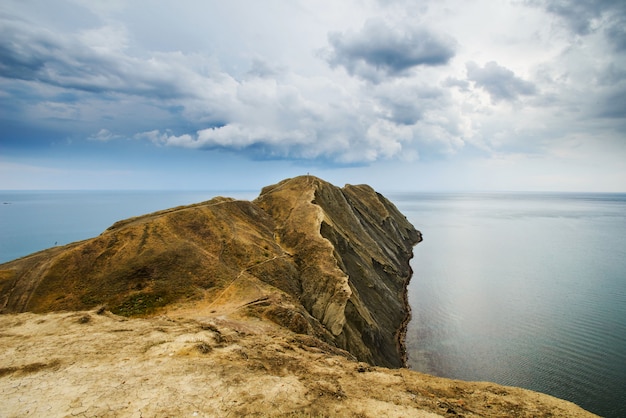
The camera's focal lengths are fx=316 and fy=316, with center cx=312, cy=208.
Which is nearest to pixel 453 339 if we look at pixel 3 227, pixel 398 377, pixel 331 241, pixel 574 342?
pixel 574 342

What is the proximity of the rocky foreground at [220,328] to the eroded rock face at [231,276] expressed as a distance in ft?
0.62

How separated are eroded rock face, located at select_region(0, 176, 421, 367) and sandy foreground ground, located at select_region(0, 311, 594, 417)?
885 cm

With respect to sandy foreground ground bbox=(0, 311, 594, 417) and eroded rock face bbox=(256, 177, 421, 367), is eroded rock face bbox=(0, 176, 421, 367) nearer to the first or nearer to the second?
eroded rock face bbox=(256, 177, 421, 367)

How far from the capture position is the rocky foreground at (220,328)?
15.6 m

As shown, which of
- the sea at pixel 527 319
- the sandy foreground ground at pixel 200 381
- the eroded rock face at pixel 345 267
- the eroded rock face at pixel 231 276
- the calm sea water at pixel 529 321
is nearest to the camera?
the sandy foreground ground at pixel 200 381

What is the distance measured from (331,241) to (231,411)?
40.3 meters

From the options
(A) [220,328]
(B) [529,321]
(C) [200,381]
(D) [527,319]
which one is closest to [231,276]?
(A) [220,328]

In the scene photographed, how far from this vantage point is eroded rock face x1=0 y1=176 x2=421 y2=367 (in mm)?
32656

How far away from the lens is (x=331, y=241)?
177 feet

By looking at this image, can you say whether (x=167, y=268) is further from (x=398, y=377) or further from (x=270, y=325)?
(x=398, y=377)

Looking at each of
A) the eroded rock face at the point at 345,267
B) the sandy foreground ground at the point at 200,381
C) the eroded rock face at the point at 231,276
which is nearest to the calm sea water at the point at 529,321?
the eroded rock face at the point at 345,267

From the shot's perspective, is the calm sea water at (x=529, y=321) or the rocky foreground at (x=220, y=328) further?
the calm sea water at (x=529, y=321)

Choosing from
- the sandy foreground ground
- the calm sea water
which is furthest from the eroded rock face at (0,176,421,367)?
the sandy foreground ground

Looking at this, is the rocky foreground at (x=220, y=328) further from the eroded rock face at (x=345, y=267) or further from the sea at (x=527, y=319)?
the sea at (x=527, y=319)
